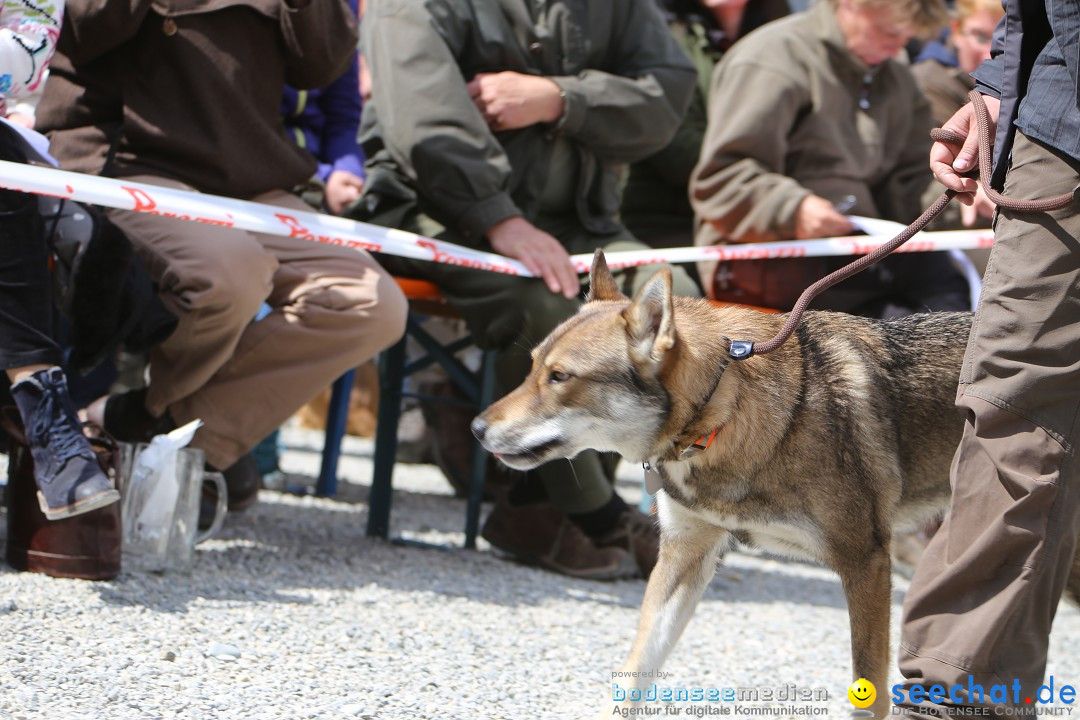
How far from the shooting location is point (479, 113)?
4516 millimetres

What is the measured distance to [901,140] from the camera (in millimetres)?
5668

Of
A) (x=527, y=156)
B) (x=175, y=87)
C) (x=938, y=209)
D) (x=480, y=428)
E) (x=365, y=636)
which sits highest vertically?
(x=938, y=209)

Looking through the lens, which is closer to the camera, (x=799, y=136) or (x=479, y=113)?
(x=479, y=113)

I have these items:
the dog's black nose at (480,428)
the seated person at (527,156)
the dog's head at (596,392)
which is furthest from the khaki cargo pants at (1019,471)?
the seated person at (527,156)

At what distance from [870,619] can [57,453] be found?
7.58 ft

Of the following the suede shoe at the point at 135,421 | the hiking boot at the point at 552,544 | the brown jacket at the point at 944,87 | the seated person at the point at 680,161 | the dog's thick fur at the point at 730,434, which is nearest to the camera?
the dog's thick fur at the point at 730,434

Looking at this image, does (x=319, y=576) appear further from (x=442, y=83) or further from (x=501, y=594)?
(x=442, y=83)

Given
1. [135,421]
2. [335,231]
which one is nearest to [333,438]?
[135,421]

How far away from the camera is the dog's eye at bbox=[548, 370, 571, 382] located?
307cm

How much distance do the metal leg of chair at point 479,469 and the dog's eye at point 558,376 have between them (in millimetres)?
1664

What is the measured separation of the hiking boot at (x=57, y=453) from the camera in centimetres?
334

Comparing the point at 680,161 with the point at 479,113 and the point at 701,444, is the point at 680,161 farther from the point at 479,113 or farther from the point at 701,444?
the point at 701,444

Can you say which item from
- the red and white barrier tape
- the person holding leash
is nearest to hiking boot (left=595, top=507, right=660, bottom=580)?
the red and white barrier tape

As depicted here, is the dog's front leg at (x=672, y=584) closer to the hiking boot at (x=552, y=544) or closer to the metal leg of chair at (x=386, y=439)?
the hiking boot at (x=552, y=544)
